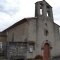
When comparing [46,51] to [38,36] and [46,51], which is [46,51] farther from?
[38,36]

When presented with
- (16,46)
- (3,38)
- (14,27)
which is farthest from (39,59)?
(3,38)

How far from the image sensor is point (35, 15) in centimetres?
2614

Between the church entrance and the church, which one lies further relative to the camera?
the church entrance

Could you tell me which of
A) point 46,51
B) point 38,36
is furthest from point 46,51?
point 38,36

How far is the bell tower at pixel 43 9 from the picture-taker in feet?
84.9

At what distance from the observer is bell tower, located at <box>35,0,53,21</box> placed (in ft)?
84.9

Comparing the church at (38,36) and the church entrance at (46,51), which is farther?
the church entrance at (46,51)

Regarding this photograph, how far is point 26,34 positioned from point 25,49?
9.81 feet

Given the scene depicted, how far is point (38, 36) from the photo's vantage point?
989 inches

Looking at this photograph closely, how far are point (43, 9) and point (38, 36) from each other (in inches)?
174

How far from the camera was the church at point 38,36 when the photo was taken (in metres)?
22.8

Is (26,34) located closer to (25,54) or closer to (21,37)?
(21,37)

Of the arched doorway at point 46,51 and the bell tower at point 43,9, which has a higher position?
the bell tower at point 43,9

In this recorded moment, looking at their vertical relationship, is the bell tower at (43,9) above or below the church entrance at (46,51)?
above
